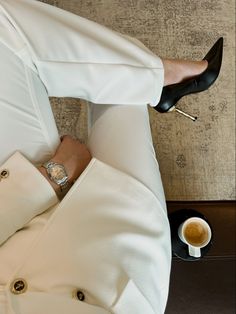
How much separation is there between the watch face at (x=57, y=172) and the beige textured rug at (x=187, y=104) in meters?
0.45

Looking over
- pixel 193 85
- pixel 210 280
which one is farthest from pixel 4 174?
pixel 210 280

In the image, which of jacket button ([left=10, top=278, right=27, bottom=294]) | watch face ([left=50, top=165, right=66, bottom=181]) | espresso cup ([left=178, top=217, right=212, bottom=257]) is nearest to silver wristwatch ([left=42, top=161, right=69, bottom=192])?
watch face ([left=50, top=165, right=66, bottom=181])

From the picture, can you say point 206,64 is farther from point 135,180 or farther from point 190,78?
point 135,180

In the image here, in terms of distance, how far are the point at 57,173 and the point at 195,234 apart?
43cm

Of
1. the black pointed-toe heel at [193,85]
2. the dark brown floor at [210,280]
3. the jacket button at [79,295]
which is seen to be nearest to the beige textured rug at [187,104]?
the dark brown floor at [210,280]

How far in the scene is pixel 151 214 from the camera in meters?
0.77

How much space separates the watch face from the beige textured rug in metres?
0.45

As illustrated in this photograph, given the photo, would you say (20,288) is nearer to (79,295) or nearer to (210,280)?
(79,295)

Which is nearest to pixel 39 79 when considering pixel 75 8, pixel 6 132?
pixel 6 132

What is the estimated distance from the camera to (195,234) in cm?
100

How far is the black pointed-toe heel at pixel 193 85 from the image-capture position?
941mm

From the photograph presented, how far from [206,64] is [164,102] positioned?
15 centimetres

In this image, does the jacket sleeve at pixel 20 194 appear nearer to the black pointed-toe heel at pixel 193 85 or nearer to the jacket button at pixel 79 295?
the jacket button at pixel 79 295

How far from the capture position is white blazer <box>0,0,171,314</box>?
25.2 inches
